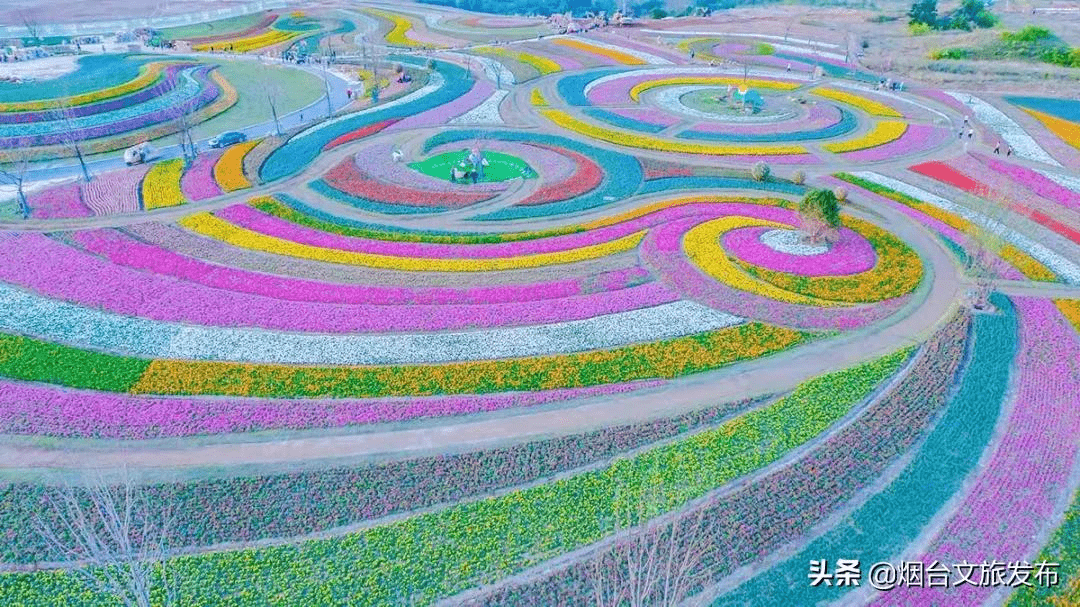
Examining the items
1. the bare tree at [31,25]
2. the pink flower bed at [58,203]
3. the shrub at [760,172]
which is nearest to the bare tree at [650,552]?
the shrub at [760,172]

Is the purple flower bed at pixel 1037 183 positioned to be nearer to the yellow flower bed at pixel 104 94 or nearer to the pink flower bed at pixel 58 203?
the pink flower bed at pixel 58 203

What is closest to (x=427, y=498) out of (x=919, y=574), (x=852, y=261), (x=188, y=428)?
(x=188, y=428)

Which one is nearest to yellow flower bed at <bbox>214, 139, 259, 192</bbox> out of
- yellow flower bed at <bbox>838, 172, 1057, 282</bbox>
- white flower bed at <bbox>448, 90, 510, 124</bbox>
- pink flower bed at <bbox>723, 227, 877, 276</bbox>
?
white flower bed at <bbox>448, 90, 510, 124</bbox>

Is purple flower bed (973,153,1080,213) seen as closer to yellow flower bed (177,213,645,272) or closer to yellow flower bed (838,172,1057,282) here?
yellow flower bed (838,172,1057,282)

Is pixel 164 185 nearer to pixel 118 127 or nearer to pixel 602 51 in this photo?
pixel 118 127

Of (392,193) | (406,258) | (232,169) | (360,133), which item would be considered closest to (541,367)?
(406,258)

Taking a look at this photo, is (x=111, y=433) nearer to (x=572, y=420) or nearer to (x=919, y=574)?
(x=572, y=420)

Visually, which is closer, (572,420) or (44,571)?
(44,571)
